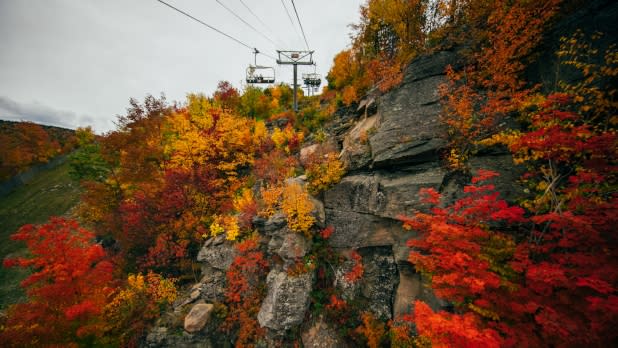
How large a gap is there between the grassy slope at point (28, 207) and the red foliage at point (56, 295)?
16.7 meters

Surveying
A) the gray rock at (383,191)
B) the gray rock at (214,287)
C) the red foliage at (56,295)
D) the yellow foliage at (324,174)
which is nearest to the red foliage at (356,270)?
the gray rock at (383,191)

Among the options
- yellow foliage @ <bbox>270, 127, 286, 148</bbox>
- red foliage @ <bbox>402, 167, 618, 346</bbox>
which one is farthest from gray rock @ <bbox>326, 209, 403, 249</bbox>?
yellow foliage @ <bbox>270, 127, 286, 148</bbox>

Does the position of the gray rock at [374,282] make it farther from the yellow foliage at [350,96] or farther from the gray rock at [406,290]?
the yellow foliage at [350,96]

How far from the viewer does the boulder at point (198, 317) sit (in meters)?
8.26

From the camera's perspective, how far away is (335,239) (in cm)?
893

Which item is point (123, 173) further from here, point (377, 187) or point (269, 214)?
point (377, 187)

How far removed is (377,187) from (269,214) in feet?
17.8

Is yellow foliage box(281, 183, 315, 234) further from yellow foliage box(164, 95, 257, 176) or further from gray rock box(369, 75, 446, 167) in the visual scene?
yellow foliage box(164, 95, 257, 176)

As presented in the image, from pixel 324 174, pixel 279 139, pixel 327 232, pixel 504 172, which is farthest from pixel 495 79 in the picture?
pixel 279 139

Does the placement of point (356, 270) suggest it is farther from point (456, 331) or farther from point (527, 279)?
point (527, 279)

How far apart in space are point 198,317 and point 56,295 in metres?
5.28

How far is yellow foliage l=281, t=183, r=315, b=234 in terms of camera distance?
829cm

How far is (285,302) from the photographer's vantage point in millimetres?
7688

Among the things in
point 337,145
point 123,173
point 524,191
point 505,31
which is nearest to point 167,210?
point 123,173
